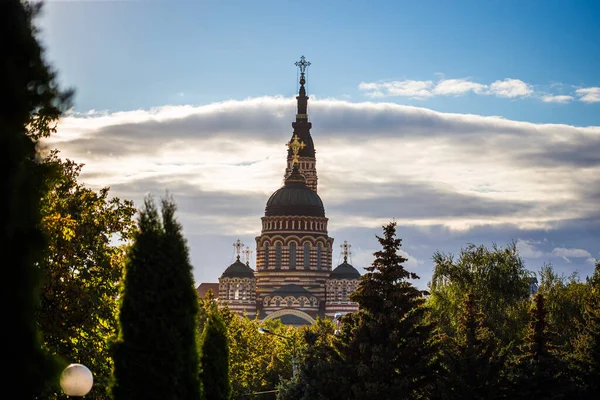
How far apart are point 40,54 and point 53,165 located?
1.50m

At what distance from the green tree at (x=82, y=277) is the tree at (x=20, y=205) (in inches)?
434

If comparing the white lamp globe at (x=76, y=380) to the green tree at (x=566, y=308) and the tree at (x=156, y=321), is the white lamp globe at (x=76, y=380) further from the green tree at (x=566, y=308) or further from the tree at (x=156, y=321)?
the green tree at (x=566, y=308)

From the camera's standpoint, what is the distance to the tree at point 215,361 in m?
28.4

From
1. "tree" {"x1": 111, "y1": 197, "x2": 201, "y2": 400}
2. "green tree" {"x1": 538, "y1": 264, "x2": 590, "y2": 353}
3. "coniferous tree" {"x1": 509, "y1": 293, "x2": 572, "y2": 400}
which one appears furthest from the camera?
"green tree" {"x1": 538, "y1": 264, "x2": 590, "y2": 353}

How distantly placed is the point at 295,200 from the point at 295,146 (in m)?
11.6

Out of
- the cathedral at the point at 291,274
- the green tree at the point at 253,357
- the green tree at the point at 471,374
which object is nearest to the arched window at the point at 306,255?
the cathedral at the point at 291,274

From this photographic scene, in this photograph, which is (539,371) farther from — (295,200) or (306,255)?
(295,200)

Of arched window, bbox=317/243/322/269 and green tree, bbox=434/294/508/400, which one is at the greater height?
arched window, bbox=317/243/322/269

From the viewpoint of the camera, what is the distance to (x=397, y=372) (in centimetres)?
3738

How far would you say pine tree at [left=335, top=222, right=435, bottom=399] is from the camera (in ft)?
120

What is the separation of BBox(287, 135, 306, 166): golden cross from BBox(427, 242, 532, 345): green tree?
8464 cm

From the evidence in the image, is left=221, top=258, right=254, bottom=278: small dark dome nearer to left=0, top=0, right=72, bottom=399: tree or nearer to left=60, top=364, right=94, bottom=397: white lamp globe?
left=60, top=364, right=94, bottom=397: white lamp globe

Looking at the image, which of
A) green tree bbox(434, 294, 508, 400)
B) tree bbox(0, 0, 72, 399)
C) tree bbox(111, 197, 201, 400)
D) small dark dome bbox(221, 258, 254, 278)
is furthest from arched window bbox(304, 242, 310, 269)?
tree bbox(0, 0, 72, 399)

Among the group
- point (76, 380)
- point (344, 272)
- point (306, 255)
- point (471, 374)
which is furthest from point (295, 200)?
point (76, 380)
